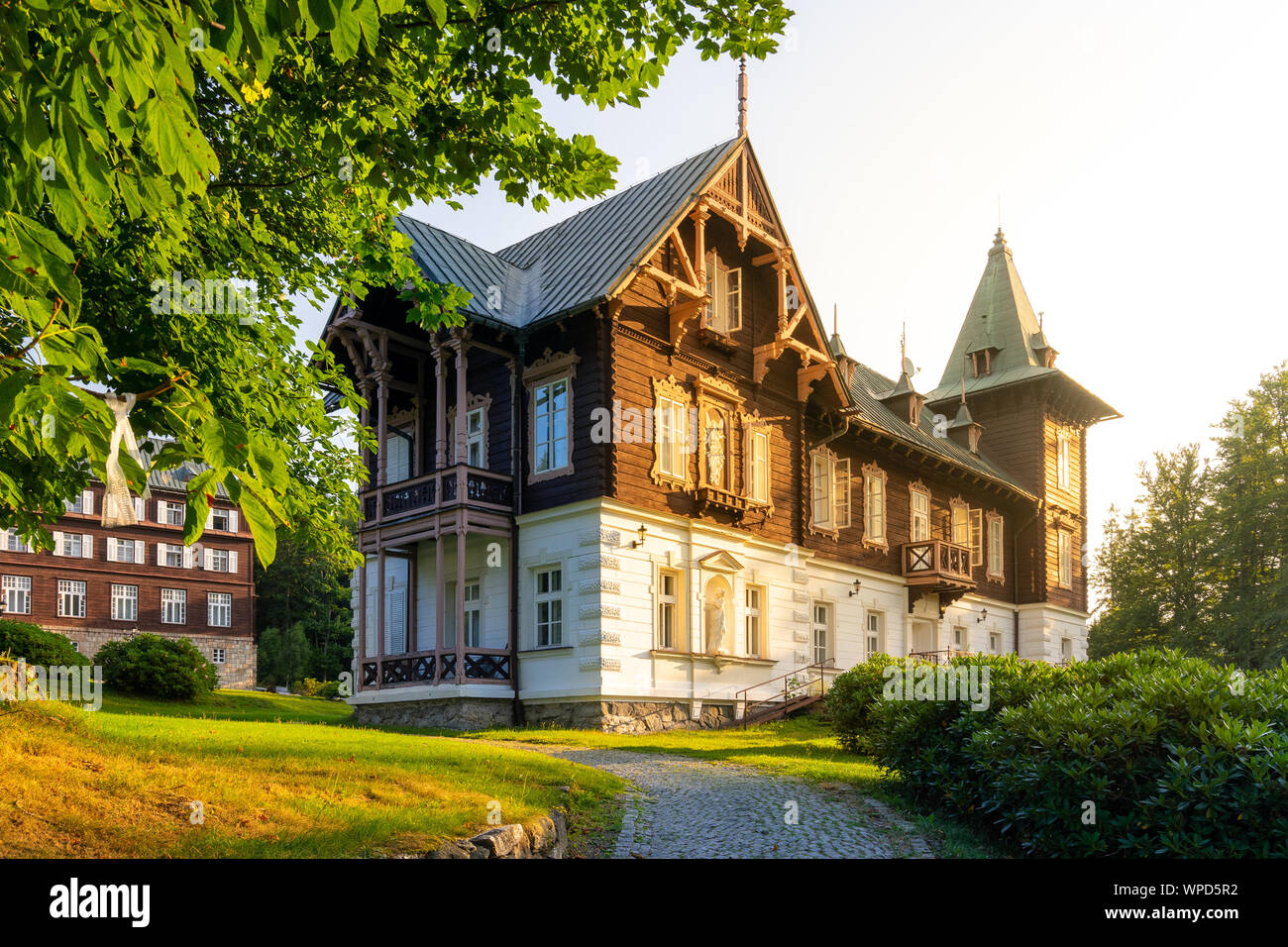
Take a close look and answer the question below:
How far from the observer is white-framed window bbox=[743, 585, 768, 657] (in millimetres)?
25875

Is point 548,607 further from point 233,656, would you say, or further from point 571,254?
point 233,656

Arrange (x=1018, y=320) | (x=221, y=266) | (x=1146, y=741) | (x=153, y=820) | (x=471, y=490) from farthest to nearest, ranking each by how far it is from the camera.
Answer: (x=1018, y=320) < (x=471, y=490) < (x=221, y=266) < (x=1146, y=741) < (x=153, y=820)

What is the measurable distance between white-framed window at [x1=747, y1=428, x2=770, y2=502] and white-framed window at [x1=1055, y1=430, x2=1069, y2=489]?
19.1 metres

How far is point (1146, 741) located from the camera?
9508 mm

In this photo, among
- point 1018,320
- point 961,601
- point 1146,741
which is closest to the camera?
point 1146,741

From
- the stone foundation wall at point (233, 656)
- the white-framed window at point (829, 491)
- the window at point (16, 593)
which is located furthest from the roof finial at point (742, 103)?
the window at point (16, 593)

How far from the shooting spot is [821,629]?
29.1 metres

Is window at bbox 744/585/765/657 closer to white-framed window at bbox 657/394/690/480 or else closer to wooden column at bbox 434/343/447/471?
white-framed window at bbox 657/394/690/480

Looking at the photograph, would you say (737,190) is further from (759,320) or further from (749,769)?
(749,769)

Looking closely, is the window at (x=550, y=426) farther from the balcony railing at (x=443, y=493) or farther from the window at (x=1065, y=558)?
the window at (x=1065, y=558)

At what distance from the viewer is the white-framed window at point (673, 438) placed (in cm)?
2367

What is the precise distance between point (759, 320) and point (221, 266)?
16641 millimetres

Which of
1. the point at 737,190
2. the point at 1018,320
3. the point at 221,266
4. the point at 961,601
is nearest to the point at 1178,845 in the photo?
the point at 221,266

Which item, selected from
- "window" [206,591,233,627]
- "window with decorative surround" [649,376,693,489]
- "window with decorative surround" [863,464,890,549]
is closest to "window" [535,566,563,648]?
"window with decorative surround" [649,376,693,489]
